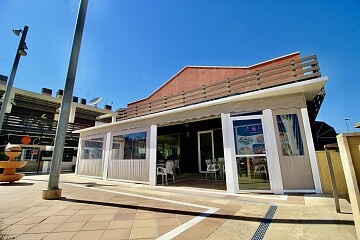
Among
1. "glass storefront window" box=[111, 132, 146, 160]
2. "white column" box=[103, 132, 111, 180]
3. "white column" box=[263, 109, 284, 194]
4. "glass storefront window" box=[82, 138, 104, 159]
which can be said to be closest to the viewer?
"white column" box=[263, 109, 284, 194]

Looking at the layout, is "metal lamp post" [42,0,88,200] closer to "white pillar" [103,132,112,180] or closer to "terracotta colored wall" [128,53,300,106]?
"white pillar" [103,132,112,180]

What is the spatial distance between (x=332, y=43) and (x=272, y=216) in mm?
8163

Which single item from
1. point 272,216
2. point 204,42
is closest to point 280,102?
point 272,216

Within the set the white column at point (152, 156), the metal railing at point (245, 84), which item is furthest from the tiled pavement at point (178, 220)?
the metal railing at point (245, 84)

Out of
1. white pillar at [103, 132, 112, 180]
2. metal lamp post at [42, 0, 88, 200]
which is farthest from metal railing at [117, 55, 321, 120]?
metal lamp post at [42, 0, 88, 200]

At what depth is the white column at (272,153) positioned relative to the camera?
4.83 m

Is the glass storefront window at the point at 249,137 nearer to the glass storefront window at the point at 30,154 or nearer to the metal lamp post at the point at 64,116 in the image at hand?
the metal lamp post at the point at 64,116

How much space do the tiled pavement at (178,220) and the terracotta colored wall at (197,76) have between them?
661 cm

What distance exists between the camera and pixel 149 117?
7.76m

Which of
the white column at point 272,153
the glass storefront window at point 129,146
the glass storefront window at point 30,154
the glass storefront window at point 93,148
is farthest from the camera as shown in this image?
the glass storefront window at point 30,154

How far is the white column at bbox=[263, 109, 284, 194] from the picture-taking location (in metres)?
4.83

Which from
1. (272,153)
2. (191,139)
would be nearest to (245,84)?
(272,153)

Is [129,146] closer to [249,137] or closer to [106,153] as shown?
[106,153]

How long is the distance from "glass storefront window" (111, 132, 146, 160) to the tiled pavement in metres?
3.83
